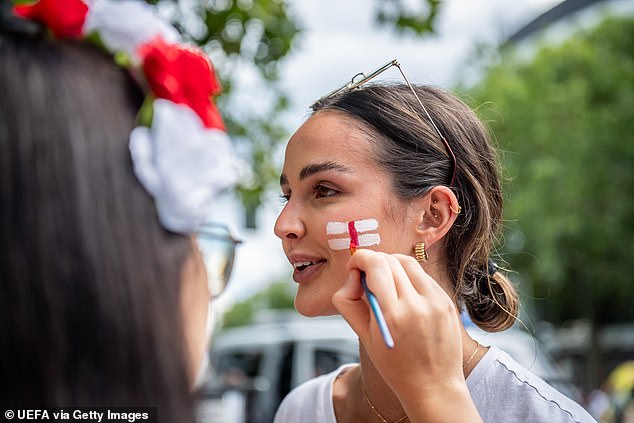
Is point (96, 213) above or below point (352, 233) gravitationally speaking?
above

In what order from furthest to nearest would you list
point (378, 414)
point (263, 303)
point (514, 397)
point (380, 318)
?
point (263, 303), point (378, 414), point (514, 397), point (380, 318)

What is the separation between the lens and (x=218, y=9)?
13.5 feet

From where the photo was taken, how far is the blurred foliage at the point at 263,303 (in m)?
58.2

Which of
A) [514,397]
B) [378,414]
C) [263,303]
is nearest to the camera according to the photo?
[514,397]

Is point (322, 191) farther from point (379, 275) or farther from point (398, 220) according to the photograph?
point (379, 275)

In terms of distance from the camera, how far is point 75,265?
37.9 inches

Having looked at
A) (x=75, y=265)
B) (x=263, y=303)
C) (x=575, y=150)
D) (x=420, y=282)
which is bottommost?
(x=263, y=303)

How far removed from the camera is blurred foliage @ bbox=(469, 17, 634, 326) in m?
18.4

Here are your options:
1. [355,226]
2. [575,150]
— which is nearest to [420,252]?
[355,226]

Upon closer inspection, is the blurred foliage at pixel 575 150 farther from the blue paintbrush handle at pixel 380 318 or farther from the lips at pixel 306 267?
the blue paintbrush handle at pixel 380 318

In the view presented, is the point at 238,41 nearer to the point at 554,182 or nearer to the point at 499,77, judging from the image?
the point at 554,182

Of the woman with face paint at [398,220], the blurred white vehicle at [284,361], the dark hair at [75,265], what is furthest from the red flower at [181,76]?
the blurred white vehicle at [284,361]

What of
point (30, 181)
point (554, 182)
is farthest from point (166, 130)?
point (554, 182)

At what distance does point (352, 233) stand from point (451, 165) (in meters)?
0.38
